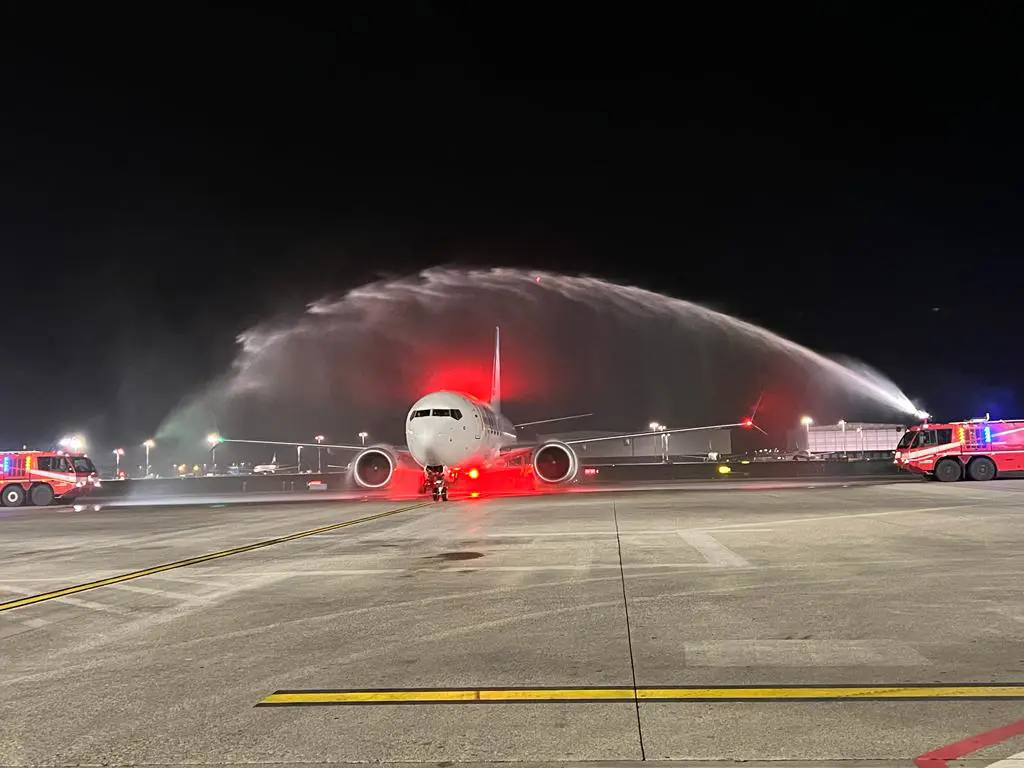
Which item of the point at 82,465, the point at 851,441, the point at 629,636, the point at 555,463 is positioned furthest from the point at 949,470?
the point at 851,441

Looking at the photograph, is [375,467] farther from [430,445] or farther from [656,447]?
[656,447]

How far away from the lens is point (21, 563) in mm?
13047

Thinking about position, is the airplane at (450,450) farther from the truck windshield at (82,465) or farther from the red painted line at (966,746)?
the red painted line at (966,746)

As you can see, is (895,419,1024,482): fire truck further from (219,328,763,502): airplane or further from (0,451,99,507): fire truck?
(0,451,99,507): fire truck

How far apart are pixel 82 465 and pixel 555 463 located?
2416 cm

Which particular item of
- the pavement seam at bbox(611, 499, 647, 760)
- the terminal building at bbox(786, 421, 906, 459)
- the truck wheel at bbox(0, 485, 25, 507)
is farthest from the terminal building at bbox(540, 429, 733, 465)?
the pavement seam at bbox(611, 499, 647, 760)

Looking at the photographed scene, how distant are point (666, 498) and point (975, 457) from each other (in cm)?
1583

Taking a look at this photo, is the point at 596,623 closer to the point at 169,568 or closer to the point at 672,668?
the point at 672,668

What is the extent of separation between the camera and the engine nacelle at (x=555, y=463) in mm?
32438

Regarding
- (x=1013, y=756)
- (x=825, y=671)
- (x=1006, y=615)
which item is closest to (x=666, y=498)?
(x=1006, y=615)

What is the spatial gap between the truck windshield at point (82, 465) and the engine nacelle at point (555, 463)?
22998 mm

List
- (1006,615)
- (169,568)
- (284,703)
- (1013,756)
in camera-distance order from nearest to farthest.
Result: (1013,756)
(284,703)
(1006,615)
(169,568)

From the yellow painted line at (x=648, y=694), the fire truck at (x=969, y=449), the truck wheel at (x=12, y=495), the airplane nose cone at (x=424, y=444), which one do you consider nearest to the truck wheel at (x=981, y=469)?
the fire truck at (x=969, y=449)

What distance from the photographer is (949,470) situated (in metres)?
31.5
